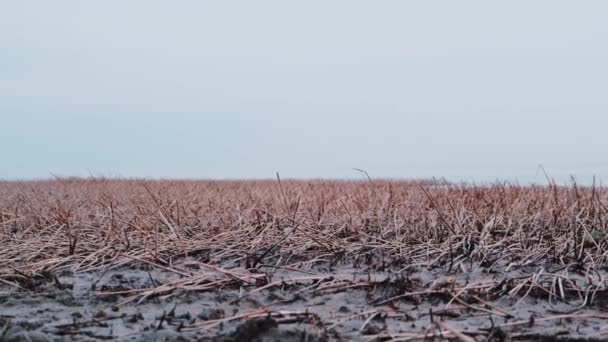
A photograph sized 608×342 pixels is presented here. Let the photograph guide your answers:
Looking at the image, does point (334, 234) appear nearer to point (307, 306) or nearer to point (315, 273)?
point (315, 273)

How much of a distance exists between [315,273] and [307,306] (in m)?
0.63

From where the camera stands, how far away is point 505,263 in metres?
3.81

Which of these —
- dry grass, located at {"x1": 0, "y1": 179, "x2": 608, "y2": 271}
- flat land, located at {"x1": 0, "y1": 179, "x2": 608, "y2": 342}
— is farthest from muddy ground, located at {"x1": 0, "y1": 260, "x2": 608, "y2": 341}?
dry grass, located at {"x1": 0, "y1": 179, "x2": 608, "y2": 271}

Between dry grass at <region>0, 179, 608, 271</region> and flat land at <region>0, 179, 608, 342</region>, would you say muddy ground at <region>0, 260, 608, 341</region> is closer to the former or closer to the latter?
flat land at <region>0, 179, 608, 342</region>

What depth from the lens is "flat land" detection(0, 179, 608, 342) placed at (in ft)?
8.77

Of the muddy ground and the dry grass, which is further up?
the dry grass

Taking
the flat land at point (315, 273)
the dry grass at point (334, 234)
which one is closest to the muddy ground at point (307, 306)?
the flat land at point (315, 273)

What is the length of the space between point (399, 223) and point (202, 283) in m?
1.82

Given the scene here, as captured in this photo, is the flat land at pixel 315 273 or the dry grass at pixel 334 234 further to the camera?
the dry grass at pixel 334 234

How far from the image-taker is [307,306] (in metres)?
2.99

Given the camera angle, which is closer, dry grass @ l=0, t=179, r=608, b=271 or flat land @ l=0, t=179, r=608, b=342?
flat land @ l=0, t=179, r=608, b=342

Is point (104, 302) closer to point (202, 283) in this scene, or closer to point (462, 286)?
point (202, 283)

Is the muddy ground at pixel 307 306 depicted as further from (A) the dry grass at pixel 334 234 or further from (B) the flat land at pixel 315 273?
(A) the dry grass at pixel 334 234

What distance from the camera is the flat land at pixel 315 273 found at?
8.77 feet
